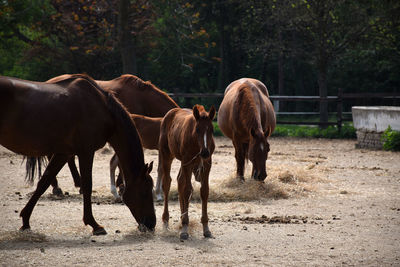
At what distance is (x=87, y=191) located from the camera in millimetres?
6082

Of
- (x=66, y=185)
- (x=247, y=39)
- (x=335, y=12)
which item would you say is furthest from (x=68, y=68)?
(x=66, y=185)

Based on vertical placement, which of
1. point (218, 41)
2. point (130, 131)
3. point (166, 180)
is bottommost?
point (166, 180)

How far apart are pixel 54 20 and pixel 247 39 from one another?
31.0 feet

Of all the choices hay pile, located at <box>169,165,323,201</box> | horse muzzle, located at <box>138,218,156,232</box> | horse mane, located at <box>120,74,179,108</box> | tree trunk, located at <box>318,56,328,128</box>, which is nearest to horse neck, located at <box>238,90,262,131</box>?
hay pile, located at <box>169,165,323,201</box>

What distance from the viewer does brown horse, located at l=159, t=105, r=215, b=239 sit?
220 inches

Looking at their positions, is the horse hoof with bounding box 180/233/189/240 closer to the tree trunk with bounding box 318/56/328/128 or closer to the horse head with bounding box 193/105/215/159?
the horse head with bounding box 193/105/215/159

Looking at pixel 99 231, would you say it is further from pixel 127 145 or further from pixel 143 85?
pixel 143 85

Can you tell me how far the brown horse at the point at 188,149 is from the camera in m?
5.60

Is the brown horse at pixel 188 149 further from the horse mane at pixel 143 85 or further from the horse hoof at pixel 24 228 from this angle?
the horse mane at pixel 143 85

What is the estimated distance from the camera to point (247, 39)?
2734 cm

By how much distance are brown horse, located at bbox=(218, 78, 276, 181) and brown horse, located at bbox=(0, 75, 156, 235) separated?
242cm

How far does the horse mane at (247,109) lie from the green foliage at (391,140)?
621 cm

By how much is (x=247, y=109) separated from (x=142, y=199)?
3326 mm

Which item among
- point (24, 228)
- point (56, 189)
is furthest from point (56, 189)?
point (24, 228)
